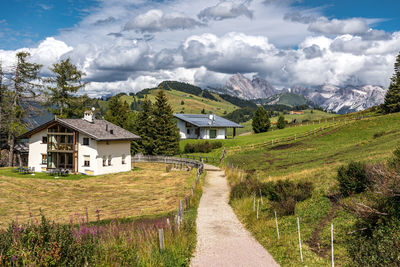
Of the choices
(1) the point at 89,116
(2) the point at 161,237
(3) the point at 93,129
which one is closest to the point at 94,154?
(3) the point at 93,129

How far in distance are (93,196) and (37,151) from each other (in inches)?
855

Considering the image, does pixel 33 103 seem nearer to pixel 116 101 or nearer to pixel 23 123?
pixel 23 123

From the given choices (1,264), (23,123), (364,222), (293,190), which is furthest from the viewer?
(23,123)

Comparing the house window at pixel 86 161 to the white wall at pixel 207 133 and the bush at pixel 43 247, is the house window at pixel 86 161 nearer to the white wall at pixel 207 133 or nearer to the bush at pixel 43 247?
the bush at pixel 43 247

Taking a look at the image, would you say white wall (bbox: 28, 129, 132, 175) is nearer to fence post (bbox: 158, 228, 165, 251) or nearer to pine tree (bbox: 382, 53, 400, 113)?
fence post (bbox: 158, 228, 165, 251)

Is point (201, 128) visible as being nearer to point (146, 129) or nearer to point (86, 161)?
point (146, 129)

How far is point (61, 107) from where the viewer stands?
55.5 m

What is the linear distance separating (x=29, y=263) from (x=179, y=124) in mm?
69695

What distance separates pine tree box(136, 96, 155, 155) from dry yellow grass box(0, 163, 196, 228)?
17609 millimetres

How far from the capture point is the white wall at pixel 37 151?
44.6 meters

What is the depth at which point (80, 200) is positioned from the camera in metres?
26.5

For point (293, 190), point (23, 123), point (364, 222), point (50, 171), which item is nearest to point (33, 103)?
point (23, 123)

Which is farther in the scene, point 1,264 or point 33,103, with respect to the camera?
point 33,103

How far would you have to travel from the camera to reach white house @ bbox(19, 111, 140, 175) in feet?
138
